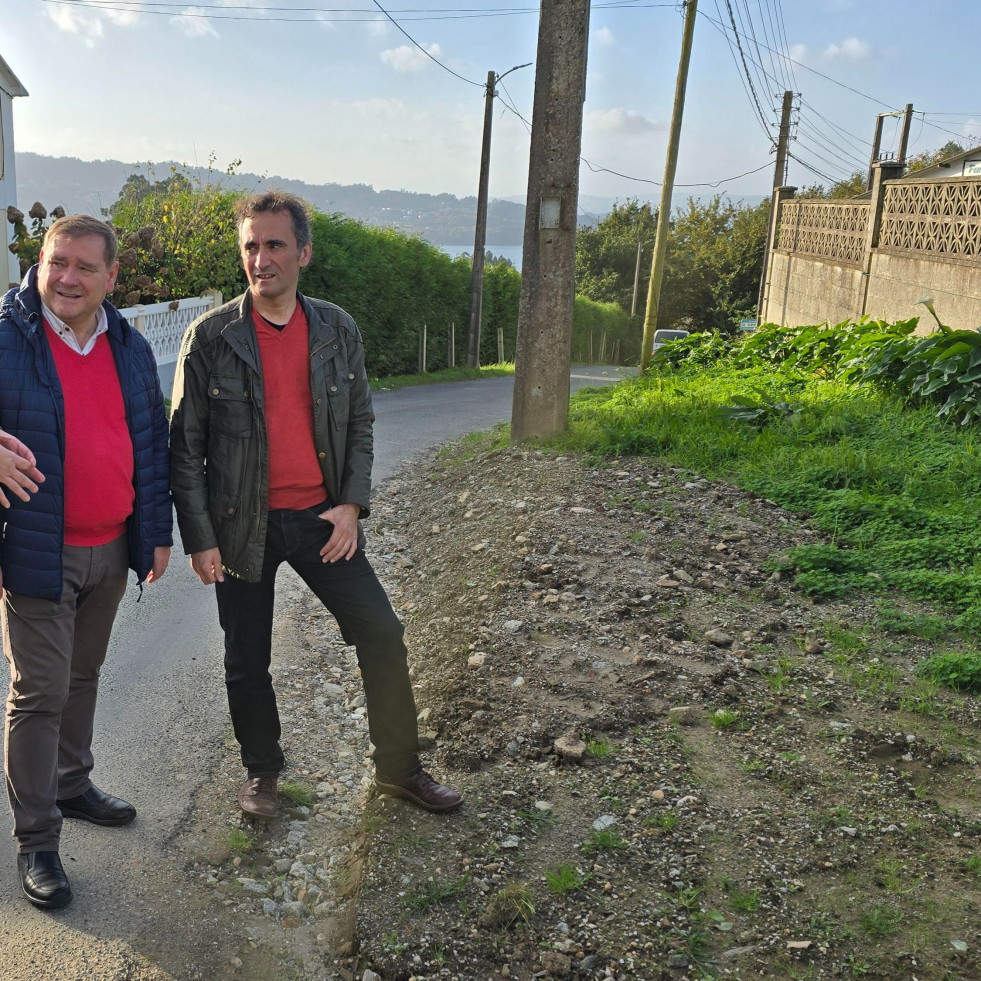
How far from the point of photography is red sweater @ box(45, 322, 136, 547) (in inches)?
123

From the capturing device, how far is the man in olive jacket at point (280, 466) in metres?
3.31

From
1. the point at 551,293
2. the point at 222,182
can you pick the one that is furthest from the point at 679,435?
the point at 222,182

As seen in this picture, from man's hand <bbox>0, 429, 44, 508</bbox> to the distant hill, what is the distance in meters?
1.25

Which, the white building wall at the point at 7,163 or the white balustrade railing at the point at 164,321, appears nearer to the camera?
the white balustrade railing at the point at 164,321

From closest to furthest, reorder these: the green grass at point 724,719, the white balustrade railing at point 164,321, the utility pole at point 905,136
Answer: the green grass at point 724,719, the white balustrade railing at point 164,321, the utility pole at point 905,136

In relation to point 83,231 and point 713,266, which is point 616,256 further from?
point 83,231

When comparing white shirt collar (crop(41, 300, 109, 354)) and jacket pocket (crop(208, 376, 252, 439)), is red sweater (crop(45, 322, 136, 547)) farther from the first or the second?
jacket pocket (crop(208, 376, 252, 439))

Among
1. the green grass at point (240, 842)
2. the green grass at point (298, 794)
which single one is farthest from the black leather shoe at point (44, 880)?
the green grass at point (298, 794)

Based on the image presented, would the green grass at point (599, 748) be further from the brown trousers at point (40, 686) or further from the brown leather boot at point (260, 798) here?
the brown trousers at point (40, 686)

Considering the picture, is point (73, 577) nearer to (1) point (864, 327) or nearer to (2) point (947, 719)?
(2) point (947, 719)

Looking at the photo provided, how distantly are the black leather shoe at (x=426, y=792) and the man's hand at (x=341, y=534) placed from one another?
2.74ft

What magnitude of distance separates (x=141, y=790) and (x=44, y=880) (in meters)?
0.74

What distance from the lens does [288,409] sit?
3.39 m

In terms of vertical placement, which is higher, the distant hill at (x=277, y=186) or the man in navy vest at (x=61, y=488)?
the distant hill at (x=277, y=186)
